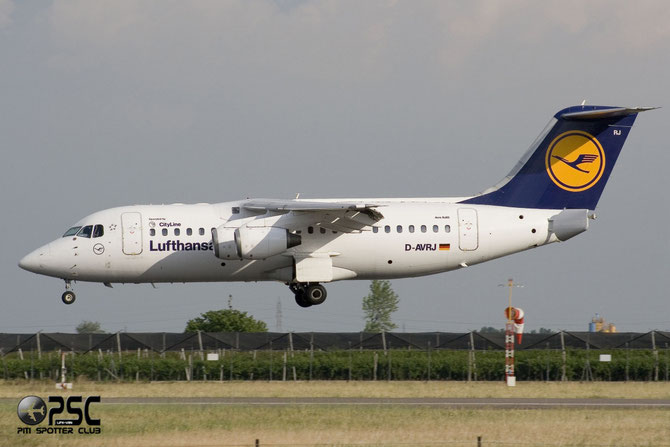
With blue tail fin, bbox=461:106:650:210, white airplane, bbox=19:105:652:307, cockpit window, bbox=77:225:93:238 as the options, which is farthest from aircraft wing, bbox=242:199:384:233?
cockpit window, bbox=77:225:93:238

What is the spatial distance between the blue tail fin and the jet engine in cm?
782

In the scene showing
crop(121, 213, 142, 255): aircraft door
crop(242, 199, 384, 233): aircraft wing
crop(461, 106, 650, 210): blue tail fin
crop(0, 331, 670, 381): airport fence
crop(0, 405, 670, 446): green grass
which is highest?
crop(461, 106, 650, 210): blue tail fin

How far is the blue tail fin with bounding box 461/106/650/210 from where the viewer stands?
3709 centimetres

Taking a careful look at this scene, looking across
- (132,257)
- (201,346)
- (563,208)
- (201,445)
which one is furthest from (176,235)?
(201,445)

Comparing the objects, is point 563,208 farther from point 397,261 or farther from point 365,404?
point 365,404

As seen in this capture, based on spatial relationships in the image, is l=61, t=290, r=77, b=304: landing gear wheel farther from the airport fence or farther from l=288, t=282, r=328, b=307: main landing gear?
l=288, t=282, r=328, b=307: main landing gear

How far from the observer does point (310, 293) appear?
35.9 metres

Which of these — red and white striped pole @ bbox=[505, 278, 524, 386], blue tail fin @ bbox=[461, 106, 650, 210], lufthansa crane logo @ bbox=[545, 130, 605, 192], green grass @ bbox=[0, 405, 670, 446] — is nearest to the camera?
green grass @ bbox=[0, 405, 670, 446]

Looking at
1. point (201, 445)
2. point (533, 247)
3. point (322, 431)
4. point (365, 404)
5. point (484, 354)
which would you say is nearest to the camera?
point (201, 445)

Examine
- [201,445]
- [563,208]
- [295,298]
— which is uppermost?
[563,208]

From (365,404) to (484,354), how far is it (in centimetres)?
961

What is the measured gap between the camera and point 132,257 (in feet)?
114

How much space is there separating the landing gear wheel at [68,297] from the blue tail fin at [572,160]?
14.8 m

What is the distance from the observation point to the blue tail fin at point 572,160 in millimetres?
37094
